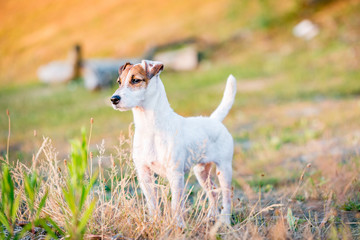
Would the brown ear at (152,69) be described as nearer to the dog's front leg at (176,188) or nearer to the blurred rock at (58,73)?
the dog's front leg at (176,188)

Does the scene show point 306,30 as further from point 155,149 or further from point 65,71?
point 155,149

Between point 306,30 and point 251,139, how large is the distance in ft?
35.8

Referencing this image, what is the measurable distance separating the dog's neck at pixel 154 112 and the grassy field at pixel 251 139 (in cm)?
24

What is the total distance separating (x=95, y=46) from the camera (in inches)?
980

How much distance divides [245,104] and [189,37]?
959 centimetres

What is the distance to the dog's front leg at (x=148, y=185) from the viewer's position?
3.45m

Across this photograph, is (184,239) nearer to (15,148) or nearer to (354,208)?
(354,208)

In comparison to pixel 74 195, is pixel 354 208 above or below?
below

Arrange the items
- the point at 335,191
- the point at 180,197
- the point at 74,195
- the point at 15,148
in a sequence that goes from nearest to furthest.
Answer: the point at 74,195
the point at 180,197
the point at 335,191
the point at 15,148

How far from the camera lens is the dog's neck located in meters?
3.37

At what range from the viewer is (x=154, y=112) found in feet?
11.0

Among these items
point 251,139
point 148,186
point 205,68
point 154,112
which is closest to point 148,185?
point 148,186

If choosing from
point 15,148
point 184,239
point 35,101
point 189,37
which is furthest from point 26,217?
point 189,37

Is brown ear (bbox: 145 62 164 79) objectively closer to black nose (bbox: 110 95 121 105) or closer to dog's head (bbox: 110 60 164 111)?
dog's head (bbox: 110 60 164 111)
